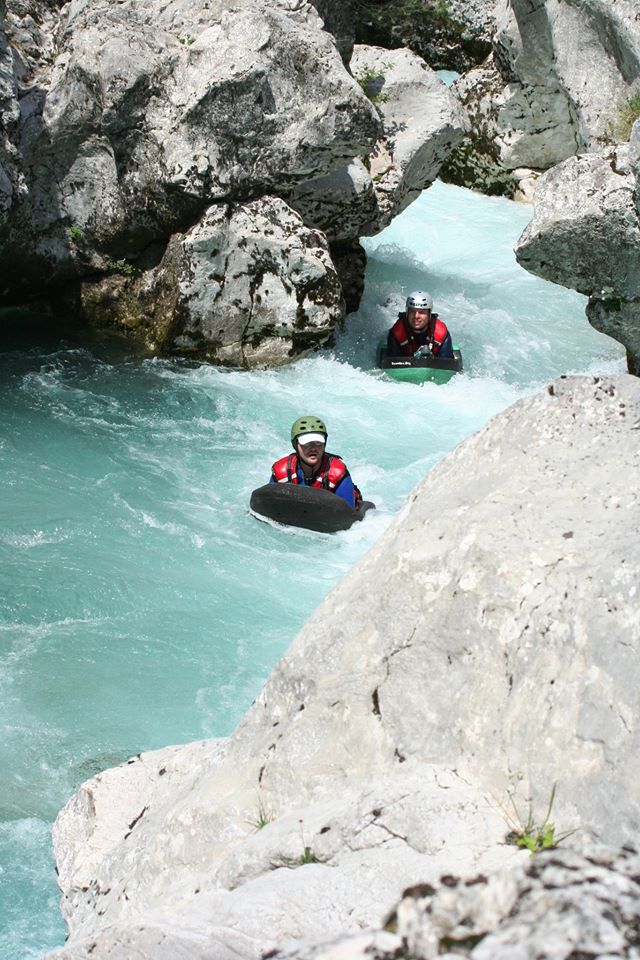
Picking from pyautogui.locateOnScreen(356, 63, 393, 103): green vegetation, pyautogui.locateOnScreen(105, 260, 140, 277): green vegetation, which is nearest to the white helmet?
pyautogui.locateOnScreen(356, 63, 393, 103): green vegetation

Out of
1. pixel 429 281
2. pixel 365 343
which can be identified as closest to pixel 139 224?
pixel 365 343

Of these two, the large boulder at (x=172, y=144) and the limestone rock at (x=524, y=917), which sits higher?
the large boulder at (x=172, y=144)

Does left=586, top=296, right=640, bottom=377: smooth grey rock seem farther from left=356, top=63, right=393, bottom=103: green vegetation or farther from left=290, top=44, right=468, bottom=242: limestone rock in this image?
left=356, top=63, right=393, bottom=103: green vegetation

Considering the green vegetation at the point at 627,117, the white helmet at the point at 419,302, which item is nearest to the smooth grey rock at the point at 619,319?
the green vegetation at the point at 627,117

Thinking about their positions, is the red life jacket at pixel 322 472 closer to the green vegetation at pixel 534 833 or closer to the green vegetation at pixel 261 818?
the green vegetation at pixel 261 818

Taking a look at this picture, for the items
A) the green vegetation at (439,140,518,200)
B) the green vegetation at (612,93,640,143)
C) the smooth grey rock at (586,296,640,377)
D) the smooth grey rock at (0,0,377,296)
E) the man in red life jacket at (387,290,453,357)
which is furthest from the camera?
the green vegetation at (439,140,518,200)

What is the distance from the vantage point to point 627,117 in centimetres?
1212

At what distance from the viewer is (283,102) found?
42.0ft

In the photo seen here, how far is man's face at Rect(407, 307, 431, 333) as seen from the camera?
13.9 meters

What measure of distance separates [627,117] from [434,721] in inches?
433

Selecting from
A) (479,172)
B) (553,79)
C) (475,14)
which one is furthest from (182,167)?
(475,14)

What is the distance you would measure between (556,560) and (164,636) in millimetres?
5608

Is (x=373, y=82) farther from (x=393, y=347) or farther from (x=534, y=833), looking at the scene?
(x=534, y=833)

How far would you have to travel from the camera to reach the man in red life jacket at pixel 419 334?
13.9 meters
